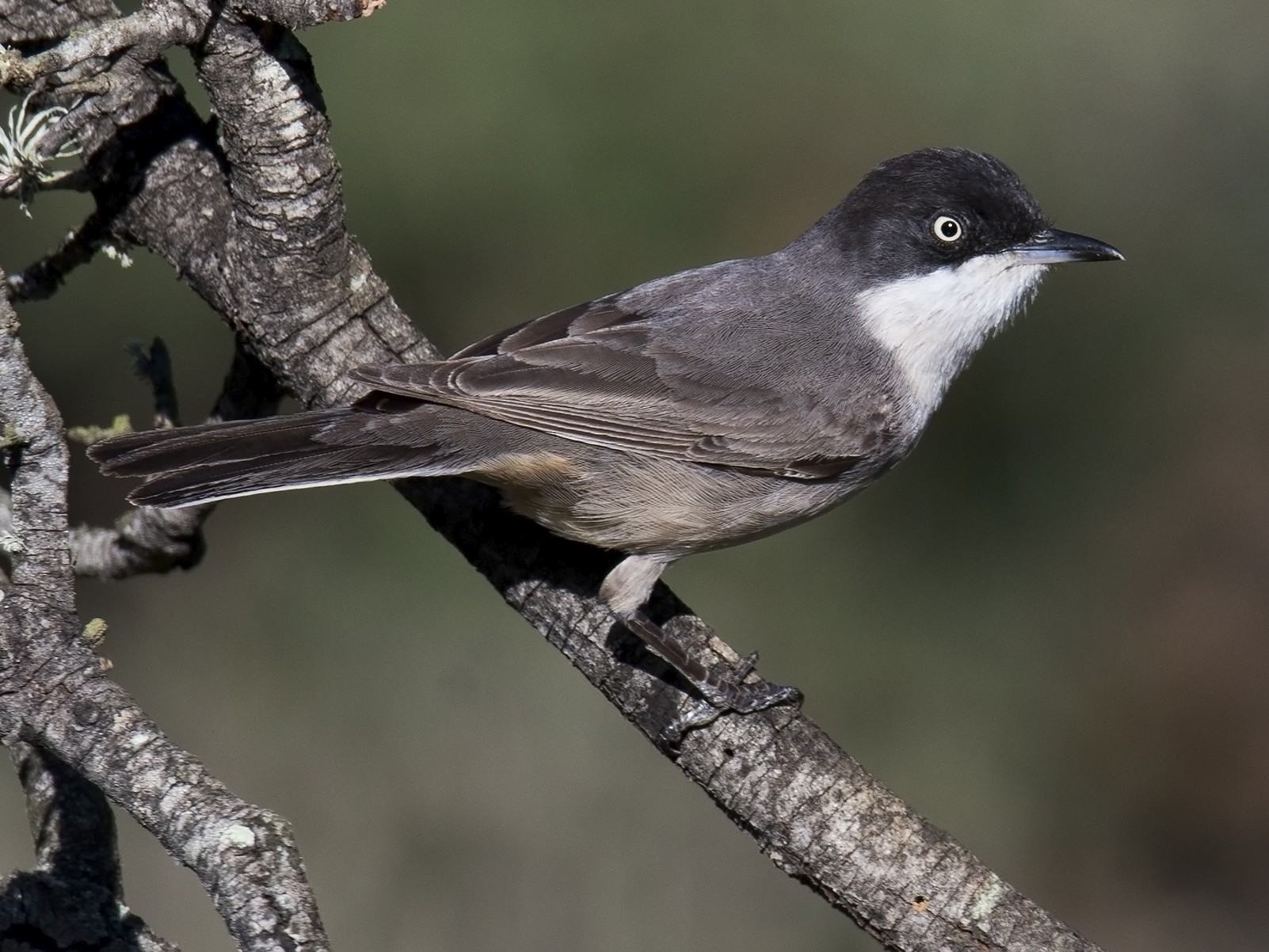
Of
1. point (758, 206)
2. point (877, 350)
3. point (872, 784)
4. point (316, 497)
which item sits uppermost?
point (758, 206)

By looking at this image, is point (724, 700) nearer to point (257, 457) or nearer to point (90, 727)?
point (257, 457)

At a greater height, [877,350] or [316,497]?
[877,350]

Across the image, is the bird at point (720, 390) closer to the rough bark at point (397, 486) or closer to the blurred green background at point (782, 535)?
the rough bark at point (397, 486)

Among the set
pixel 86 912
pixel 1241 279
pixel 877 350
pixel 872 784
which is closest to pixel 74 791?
A: pixel 86 912

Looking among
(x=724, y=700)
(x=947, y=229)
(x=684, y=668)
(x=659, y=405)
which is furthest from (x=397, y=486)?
(x=947, y=229)

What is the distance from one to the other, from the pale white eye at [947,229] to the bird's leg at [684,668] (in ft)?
4.67

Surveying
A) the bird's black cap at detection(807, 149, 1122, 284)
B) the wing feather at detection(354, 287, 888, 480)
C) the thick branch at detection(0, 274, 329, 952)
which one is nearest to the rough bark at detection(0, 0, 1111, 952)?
the thick branch at detection(0, 274, 329, 952)

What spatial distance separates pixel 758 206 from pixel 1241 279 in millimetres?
2526

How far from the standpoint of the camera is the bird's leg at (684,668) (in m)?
3.48

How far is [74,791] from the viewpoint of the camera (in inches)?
121

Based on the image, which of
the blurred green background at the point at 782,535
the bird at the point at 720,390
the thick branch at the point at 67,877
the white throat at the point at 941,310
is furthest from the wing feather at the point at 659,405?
the blurred green background at the point at 782,535

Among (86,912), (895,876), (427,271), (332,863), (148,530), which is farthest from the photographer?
(427,271)

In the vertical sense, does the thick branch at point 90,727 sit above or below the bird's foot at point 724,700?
below

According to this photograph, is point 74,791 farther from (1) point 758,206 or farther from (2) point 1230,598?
(2) point 1230,598
